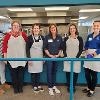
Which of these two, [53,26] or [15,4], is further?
[15,4]

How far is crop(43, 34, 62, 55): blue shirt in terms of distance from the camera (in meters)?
3.26

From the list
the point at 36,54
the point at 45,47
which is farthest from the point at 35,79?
the point at 45,47

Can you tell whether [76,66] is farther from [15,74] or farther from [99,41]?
[15,74]

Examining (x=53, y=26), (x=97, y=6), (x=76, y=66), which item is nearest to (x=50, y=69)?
(x=76, y=66)

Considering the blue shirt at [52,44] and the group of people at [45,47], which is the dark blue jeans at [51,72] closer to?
the group of people at [45,47]

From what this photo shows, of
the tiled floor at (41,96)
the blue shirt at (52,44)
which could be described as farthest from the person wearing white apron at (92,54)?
the blue shirt at (52,44)

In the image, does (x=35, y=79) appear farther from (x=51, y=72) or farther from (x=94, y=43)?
(x=94, y=43)

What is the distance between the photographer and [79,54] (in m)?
3.25

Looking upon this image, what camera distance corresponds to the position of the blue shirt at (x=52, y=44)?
3258 mm

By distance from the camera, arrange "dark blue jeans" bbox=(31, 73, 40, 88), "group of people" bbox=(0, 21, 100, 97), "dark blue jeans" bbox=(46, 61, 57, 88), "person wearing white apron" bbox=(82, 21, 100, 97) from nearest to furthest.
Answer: "person wearing white apron" bbox=(82, 21, 100, 97) < "group of people" bbox=(0, 21, 100, 97) < "dark blue jeans" bbox=(46, 61, 57, 88) < "dark blue jeans" bbox=(31, 73, 40, 88)

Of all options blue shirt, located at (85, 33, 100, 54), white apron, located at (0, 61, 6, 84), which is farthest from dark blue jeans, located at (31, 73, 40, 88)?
blue shirt, located at (85, 33, 100, 54)

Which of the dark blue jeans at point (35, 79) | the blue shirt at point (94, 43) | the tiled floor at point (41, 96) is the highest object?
the blue shirt at point (94, 43)

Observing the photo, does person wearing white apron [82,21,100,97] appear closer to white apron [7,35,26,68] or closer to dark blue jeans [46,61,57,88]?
dark blue jeans [46,61,57,88]

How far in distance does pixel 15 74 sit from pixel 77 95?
3.46 feet
